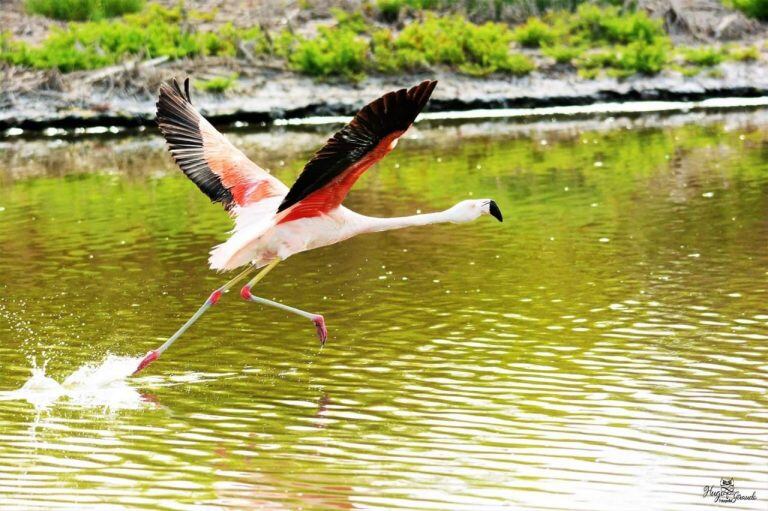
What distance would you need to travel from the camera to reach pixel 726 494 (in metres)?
6.45

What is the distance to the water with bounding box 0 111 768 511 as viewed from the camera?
6.96 meters

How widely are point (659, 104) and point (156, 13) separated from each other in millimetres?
12563

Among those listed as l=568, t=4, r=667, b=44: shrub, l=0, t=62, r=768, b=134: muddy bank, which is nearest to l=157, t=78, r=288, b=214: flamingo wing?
l=0, t=62, r=768, b=134: muddy bank

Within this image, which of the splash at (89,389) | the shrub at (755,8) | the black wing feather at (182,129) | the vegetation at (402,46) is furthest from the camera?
the shrub at (755,8)

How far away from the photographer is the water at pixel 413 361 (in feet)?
22.8

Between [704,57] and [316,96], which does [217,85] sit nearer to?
[316,96]

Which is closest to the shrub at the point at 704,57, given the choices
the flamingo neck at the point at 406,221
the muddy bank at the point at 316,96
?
the muddy bank at the point at 316,96

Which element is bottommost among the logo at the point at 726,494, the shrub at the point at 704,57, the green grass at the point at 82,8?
the shrub at the point at 704,57

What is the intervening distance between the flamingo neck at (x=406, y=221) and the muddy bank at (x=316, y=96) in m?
20.4

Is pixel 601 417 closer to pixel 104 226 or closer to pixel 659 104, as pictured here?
pixel 104 226

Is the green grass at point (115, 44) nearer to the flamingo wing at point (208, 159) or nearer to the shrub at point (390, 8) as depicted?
the shrub at point (390, 8)

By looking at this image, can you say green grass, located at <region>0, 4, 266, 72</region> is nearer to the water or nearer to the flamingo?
the water

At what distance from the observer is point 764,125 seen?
24188 mm

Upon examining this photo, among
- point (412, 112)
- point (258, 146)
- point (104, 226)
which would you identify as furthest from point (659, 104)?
point (412, 112)
